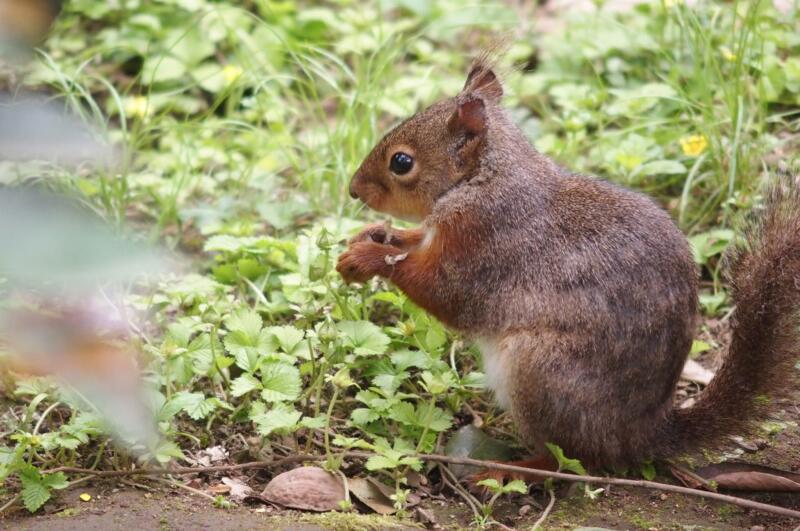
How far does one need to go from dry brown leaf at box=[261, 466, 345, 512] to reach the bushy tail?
35.9 inches

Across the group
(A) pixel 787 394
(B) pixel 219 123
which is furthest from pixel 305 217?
(A) pixel 787 394

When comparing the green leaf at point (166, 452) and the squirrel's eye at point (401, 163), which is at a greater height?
the squirrel's eye at point (401, 163)

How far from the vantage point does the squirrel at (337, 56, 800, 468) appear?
8.29ft

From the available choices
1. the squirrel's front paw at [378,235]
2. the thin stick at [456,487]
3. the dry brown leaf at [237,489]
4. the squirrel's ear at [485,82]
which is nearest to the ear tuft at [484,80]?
the squirrel's ear at [485,82]

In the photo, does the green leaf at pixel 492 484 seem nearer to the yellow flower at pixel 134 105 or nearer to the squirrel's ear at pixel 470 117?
the squirrel's ear at pixel 470 117

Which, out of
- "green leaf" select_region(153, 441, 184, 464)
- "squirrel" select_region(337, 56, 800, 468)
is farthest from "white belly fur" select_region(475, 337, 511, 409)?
"green leaf" select_region(153, 441, 184, 464)

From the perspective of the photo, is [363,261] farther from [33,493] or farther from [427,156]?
[33,493]

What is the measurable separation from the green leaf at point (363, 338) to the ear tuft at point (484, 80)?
836 mm

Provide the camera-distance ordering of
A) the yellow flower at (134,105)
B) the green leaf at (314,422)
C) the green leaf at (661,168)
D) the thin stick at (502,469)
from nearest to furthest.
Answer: the thin stick at (502,469) → the green leaf at (314,422) → the green leaf at (661,168) → the yellow flower at (134,105)


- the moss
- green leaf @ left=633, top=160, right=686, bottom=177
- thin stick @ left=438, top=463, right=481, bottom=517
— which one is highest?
green leaf @ left=633, top=160, right=686, bottom=177

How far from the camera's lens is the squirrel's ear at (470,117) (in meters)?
2.84

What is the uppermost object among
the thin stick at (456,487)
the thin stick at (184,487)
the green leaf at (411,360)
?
the green leaf at (411,360)

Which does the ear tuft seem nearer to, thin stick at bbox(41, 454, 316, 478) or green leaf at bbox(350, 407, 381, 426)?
green leaf at bbox(350, 407, 381, 426)

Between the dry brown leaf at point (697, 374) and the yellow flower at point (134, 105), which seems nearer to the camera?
the dry brown leaf at point (697, 374)
